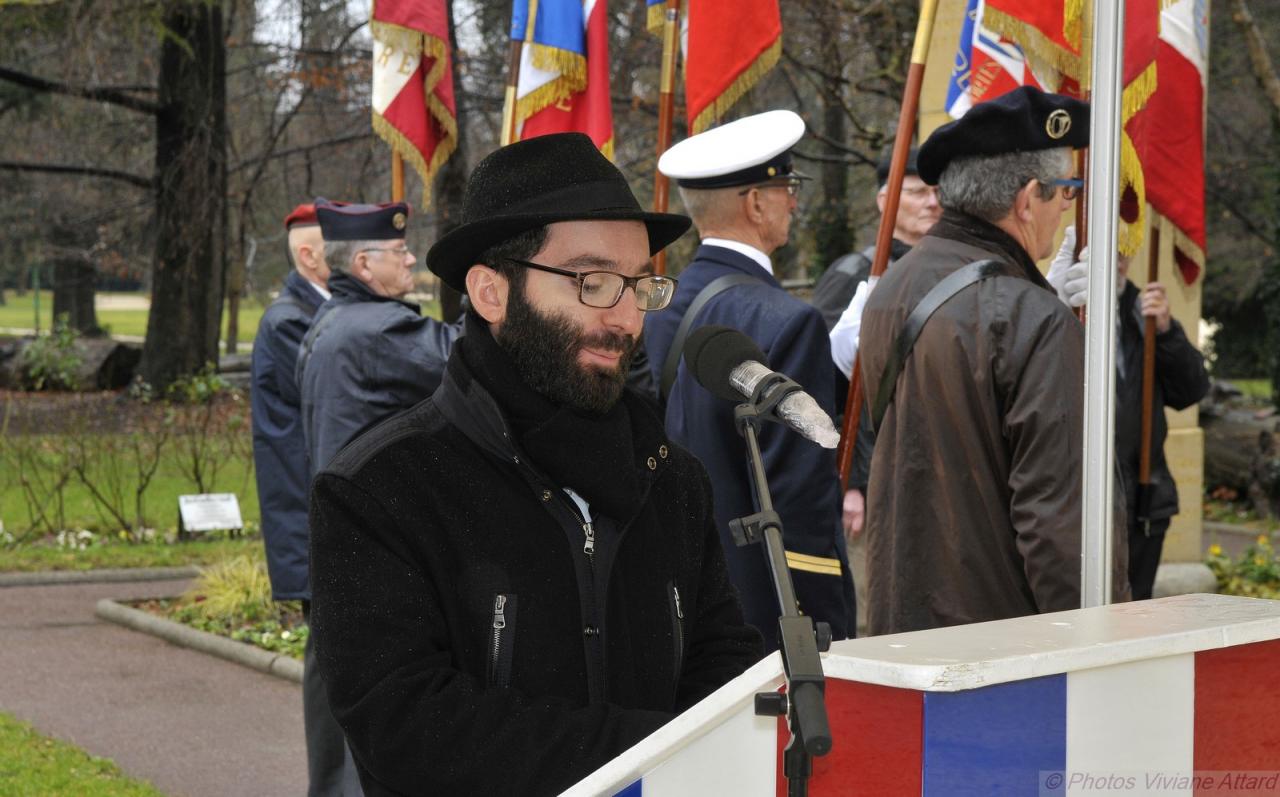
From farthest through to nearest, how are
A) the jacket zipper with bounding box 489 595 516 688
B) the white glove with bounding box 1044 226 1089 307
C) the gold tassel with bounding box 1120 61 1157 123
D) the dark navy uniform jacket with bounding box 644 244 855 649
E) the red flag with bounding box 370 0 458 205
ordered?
the red flag with bounding box 370 0 458 205 → the gold tassel with bounding box 1120 61 1157 123 → the white glove with bounding box 1044 226 1089 307 → the dark navy uniform jacket with bounding box 644 244 855 649 → the jacket zipper with bounding box 489 595 516 688

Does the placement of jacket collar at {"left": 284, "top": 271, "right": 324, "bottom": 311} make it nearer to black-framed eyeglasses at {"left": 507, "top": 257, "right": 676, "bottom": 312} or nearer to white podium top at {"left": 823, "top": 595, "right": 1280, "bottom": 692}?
black-framed eyeglasses at {"left": 507, "top": 257, "right": 676, "bottom": 312}

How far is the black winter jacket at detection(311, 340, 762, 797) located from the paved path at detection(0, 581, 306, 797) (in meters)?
4.35

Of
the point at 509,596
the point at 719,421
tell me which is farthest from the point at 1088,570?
the point at 719,421

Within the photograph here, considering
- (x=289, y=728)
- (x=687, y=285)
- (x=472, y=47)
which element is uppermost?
(x=472, y=47)

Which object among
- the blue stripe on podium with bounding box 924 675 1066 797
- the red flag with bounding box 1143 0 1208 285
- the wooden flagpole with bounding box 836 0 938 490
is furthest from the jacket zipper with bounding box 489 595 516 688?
the red flag with bounding box 1143 0 1208 285

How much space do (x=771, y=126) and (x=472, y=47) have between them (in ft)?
59.1

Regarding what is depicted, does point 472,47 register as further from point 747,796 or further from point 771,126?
point 747,796

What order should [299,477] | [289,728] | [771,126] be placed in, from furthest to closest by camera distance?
[289,728] < [299,477] < [771,126]

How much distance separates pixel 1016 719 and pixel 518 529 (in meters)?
0.89

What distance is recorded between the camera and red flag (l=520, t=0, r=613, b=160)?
22.7ft

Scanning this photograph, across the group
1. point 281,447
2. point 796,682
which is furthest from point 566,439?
point 281,447

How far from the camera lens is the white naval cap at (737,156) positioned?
15.3ft

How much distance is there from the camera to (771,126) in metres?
4.75

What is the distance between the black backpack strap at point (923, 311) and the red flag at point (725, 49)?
2.23m
